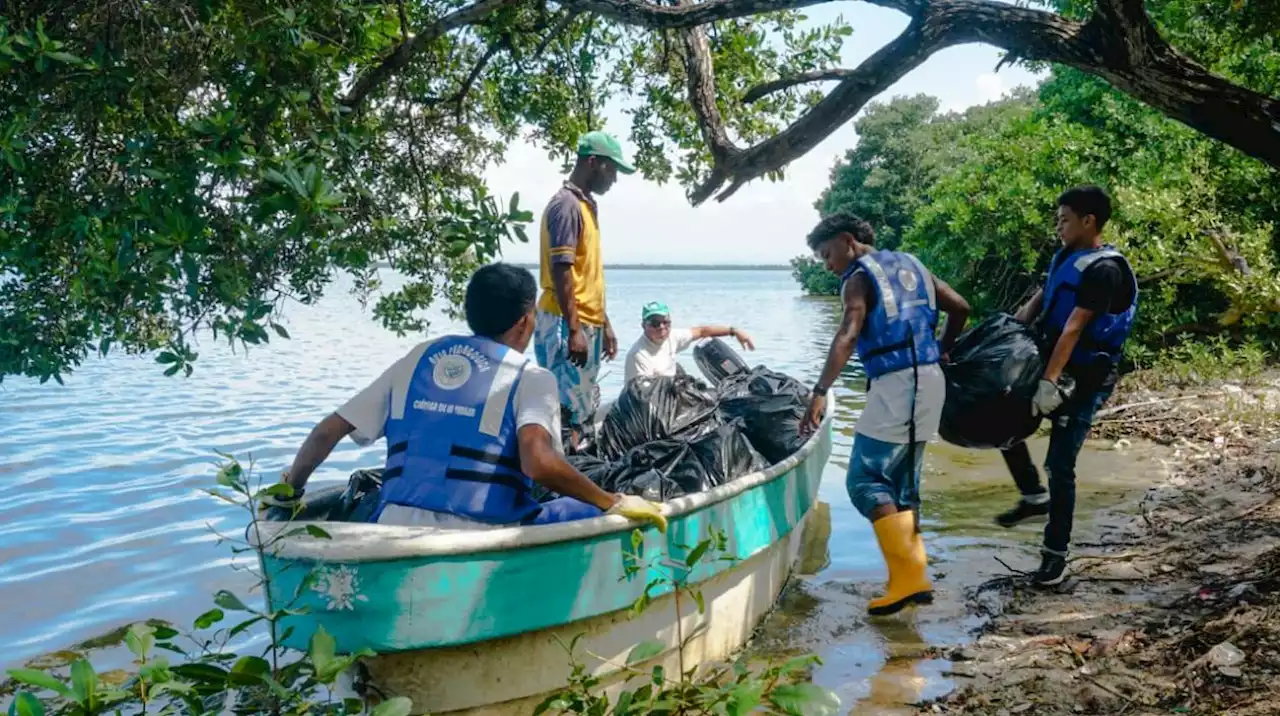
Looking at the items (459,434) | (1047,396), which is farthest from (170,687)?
(1047,396)

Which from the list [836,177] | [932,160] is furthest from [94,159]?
[836,177]

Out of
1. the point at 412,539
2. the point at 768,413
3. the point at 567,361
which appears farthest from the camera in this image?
the point at 768,413

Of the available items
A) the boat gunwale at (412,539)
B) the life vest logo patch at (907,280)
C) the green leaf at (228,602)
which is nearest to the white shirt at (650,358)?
the life vest logo patch at (907,280)

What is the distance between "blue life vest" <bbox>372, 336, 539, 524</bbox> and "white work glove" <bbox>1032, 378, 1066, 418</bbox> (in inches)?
110

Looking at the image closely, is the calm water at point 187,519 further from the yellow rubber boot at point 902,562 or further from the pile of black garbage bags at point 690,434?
the pile of black garbage bags at point 690,434

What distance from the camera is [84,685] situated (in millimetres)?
2393

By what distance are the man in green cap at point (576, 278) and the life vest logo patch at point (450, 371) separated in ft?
Result: 5.61

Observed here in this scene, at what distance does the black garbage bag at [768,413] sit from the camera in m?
6.25

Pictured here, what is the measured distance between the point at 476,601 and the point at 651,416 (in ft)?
8.53

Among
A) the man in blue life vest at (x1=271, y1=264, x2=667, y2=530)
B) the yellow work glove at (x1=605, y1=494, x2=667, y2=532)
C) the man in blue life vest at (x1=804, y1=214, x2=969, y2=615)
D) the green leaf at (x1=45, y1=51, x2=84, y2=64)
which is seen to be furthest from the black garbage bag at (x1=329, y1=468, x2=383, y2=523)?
the man in blue life vest at (x1=804, y1=214, x2=969, y2=615)

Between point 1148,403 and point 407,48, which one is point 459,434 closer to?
point 407,48

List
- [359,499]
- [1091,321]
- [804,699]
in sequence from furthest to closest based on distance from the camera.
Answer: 1. [1091,321]
2. [359,499]
3. [804,699]

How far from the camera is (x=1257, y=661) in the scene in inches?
142

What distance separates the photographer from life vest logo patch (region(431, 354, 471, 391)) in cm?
339
